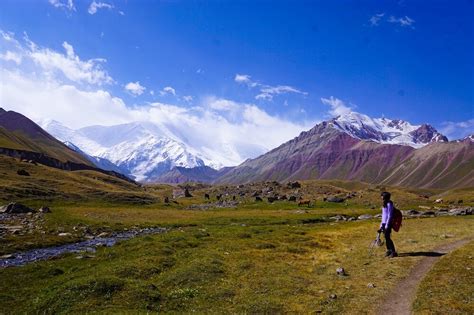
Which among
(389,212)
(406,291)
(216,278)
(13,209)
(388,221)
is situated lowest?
(13,209)

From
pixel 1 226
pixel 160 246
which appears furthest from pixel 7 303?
pixel 1 226

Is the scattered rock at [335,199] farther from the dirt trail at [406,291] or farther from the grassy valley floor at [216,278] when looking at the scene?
the dirt trail at [406,291]

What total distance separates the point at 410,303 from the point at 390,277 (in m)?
5.47

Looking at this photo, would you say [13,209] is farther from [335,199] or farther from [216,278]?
[335,199]

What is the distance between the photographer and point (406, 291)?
2602 cm

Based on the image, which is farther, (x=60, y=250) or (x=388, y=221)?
(x=60, y=250)

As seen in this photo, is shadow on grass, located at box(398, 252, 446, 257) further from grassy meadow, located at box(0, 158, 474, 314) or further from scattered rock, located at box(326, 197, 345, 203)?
scattered rock, located at box(326, 197, 345, 203)

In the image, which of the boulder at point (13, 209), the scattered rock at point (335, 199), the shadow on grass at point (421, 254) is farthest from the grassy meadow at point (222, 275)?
the scattered rock at point (335, 199)

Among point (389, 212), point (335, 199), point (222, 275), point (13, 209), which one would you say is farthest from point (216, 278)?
point (335, 199)

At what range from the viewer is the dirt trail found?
2302 centimetres

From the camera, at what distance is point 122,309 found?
25.1 metres

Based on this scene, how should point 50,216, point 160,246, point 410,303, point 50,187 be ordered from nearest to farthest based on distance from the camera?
point 410,303 → point 160,246 → point 50,216 → point 50,187

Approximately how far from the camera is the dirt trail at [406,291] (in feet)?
75.5

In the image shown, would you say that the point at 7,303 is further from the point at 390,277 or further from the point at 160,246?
the point at 390,277
